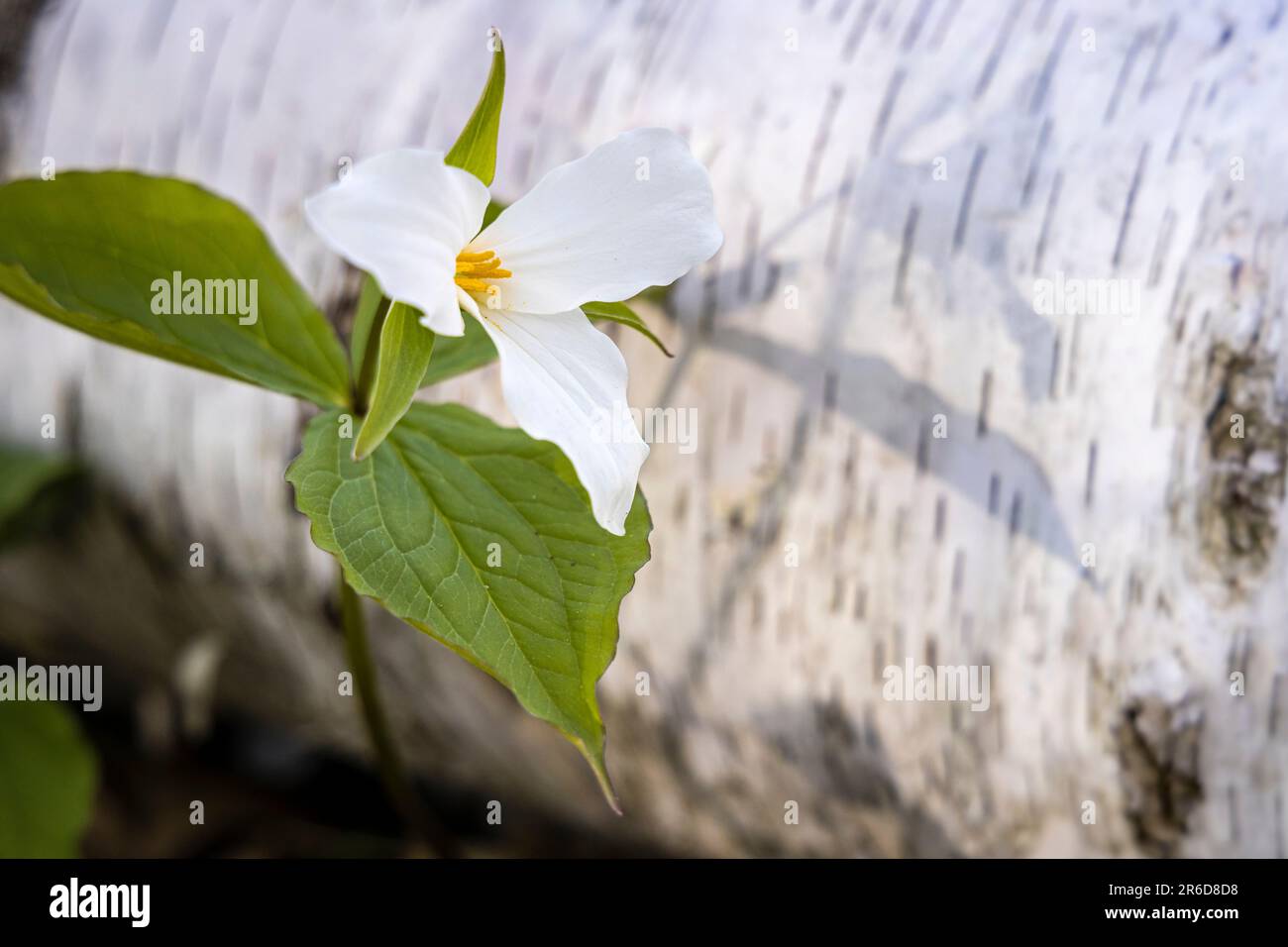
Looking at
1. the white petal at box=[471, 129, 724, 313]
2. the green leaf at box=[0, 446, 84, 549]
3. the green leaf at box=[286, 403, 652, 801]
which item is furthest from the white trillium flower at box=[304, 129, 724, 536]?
the green leaf at box=[0, 446, 84, 549]

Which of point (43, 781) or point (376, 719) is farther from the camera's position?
point (43, 781)

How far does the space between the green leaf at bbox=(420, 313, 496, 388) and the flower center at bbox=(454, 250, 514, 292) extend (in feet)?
0.75

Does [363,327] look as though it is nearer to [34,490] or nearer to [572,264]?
[572,264]

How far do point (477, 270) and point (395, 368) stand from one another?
15 cm

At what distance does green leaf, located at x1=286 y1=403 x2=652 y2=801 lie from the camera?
38.9 inches

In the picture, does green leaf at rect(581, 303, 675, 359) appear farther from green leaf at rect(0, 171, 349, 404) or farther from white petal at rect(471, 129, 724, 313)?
green leaf at rect(0, 171, 349, 404)

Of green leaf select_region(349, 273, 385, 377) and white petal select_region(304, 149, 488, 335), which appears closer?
white petal select_region(304, 149, 488, 335)

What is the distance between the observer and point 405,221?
33.8 inches

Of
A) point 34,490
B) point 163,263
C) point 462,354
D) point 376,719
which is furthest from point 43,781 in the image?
point 462,354

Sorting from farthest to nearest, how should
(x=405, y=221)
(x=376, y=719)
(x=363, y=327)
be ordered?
(x=376, y=719) → (x=363, y=327) → (x=405, y=221)

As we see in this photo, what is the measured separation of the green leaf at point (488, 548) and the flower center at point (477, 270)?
215 mm

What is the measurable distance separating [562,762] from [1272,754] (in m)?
1.10

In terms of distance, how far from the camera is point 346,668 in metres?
1.83

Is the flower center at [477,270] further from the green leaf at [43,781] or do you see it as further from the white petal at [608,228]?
the green leaf at [43,781]
